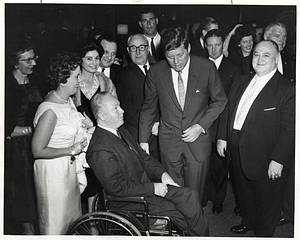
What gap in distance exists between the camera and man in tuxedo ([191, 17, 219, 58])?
3039mm

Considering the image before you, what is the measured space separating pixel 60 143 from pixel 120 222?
2.45ft

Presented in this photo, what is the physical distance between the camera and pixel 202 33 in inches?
120

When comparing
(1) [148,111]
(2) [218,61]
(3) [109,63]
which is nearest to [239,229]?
(1) [148,111]

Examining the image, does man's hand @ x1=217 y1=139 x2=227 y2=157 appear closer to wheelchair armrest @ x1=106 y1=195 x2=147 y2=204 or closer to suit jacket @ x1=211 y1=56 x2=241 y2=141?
suit jacket @ x1=211 y1=56 x2=241 y2=141

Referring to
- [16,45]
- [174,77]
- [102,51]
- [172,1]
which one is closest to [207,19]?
[172,1]

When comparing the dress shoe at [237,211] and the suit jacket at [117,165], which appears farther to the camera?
the dress shoe at [237,211]

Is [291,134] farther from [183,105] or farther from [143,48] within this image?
[143,48]

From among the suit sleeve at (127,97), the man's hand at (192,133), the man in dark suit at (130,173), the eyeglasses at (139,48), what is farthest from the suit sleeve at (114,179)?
the eyeglasses at (139,48)

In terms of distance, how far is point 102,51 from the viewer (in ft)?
10.2

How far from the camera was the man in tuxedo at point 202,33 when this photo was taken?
9.97ft

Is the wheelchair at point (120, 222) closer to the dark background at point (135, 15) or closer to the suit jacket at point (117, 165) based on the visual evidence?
the suit jacket at point (117, 165)

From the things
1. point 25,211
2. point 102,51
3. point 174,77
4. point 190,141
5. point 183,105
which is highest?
point 102,51

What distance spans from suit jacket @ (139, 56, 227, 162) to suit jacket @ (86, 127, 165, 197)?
0.21m

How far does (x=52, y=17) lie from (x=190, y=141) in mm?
1442
